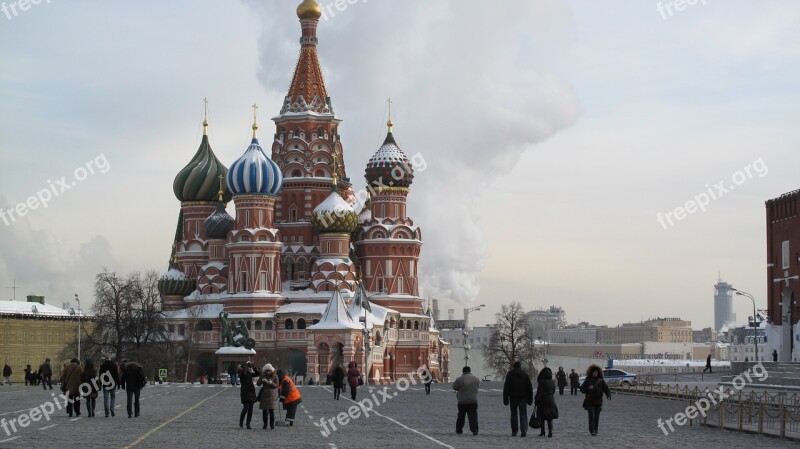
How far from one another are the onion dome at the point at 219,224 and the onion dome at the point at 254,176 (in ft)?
16.4

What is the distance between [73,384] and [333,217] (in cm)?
A: 6503

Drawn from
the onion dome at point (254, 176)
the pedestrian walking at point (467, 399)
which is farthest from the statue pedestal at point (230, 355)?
the pedestrian walking at point (467, 399)

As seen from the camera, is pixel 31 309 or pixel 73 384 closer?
pixel 73 384

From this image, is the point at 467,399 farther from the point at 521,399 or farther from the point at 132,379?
the point at 132,379

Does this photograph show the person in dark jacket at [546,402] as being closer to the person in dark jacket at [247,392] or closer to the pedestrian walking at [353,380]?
the person in dark jacket at [247,392]

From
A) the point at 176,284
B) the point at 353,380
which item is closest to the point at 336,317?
the point at 176,284

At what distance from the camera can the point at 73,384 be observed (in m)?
31.5

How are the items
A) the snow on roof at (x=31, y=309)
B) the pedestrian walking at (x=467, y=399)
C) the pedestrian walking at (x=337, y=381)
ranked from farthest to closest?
the snow on roof at (x=31, y=309)
the pedestrian walking at (x=337, y=381)
the pedestrian walking at (x=467, y=399)

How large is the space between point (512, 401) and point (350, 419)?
6.08m

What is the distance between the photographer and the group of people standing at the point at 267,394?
28.5 m

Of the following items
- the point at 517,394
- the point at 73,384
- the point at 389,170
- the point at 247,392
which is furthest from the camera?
the point at 389,170

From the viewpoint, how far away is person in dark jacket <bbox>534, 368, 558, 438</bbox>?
27250 mm

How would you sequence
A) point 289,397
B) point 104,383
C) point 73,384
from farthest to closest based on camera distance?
1. point 73,384
2. point 104,383
3. point 289,397

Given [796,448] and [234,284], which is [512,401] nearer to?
[796,448]
